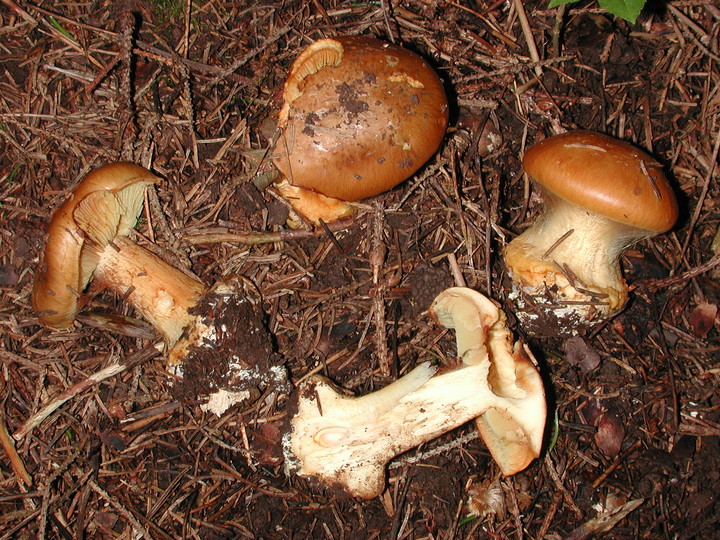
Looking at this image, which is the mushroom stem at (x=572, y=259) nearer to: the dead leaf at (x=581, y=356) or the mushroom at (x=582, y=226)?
the mushroom at (x=582, y=226)

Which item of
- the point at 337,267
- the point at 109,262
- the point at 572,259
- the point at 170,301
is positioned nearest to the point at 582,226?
the point at 572,259

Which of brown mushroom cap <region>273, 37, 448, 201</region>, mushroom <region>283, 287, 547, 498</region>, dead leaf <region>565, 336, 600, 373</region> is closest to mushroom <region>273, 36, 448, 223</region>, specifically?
brown mushroom cap <region>273, 37, 448, 201</region>

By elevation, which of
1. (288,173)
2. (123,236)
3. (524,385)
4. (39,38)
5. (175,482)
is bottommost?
(175,482)

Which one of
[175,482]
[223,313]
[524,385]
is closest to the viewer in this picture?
[524,385]

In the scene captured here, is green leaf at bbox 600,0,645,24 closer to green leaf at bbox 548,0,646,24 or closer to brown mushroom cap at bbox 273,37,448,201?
green leaf at bbox 548,0,646,24

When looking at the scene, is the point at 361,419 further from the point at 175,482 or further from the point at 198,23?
the point at 198,23

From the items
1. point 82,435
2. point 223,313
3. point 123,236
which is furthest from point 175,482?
point 123,236

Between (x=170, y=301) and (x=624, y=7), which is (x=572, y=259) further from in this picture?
(x=170, y=301)

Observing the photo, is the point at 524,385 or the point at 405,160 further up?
the point at 405,160
